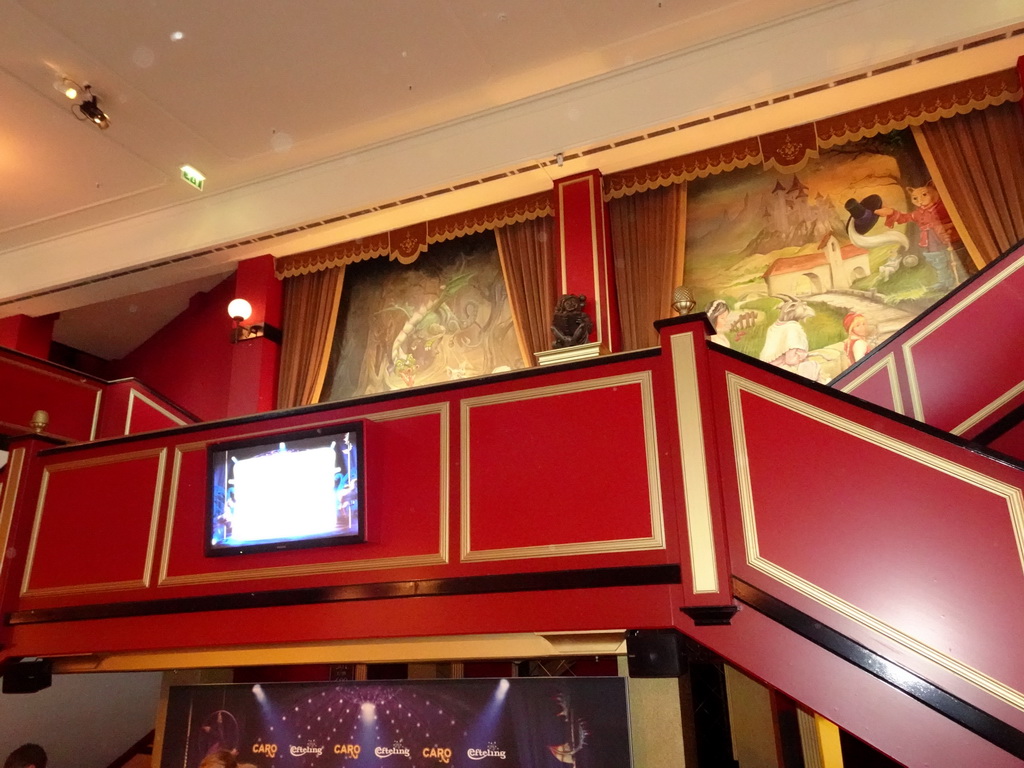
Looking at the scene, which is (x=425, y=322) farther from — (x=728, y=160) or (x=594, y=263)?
(x=728, y=160)

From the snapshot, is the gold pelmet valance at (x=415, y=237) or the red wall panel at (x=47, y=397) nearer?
the red wall panel at (x=47, y=397)

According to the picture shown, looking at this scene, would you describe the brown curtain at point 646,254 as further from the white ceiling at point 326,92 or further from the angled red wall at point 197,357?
the angled red wall at point 197,357

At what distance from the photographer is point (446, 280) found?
285 inches

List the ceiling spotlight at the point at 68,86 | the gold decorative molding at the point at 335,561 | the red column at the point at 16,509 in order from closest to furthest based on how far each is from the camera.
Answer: the gold decorative molding at the point at 335,561
the red column at the point at 16,509
the ceiling spotlight at the point at 68,86

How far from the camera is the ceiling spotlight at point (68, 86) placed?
19.8ft

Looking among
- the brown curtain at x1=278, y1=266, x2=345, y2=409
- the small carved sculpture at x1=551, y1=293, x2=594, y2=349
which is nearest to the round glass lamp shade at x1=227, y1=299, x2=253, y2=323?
the brown curtain at x1=278, y1=266, x2=345, y2=409

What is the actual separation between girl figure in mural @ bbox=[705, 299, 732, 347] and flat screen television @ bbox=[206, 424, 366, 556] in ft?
9.35

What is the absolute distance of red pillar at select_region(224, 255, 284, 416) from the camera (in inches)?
284

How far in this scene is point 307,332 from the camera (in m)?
7.42

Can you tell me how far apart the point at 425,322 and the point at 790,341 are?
3071mm

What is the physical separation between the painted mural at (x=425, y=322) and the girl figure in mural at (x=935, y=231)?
2.99m

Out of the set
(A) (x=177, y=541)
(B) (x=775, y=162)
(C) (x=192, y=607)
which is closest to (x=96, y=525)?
(A) (x=177, y=541)

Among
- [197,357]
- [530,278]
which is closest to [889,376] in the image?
[530,278]

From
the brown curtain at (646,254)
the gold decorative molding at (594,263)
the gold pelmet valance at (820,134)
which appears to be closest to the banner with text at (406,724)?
the gold decorative molding at (594,263)
